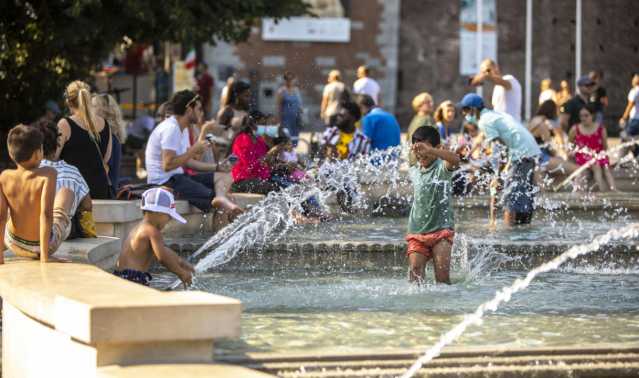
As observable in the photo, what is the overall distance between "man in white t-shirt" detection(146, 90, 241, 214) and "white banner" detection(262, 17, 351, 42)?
25.3m

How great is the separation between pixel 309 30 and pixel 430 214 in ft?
93.5

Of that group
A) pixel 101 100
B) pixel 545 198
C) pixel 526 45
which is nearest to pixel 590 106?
pixel 545 198

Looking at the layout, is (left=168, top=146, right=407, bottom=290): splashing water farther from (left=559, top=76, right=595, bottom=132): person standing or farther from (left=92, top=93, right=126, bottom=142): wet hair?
(left=559, top=76, right=595, bottom=132): person standing

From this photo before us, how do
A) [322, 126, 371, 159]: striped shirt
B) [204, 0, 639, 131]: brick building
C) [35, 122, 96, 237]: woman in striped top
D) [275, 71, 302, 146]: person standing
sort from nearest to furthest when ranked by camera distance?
[35, 122, 96, 237]: woman in striped top < [322, 126, 371, 159]: striped shirt < [275, 71, 302, 146]: person standing < [204, 0, 639, 131]: brick building

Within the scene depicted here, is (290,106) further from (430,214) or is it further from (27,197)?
(27,197)

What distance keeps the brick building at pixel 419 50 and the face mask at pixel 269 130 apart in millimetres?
22132

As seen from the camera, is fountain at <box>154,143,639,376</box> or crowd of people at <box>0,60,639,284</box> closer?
fountain at <box>154,143,639,376</box>

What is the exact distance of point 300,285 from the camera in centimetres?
1004

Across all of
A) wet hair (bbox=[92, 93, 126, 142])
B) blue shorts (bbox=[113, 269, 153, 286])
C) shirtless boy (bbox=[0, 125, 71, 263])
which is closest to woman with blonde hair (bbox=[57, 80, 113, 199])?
wet hair (bbox=[92, 93, 126, 142])

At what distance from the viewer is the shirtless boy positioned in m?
7.79

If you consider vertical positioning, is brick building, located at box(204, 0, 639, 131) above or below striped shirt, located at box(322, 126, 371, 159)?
above

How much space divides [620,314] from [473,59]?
3040cm

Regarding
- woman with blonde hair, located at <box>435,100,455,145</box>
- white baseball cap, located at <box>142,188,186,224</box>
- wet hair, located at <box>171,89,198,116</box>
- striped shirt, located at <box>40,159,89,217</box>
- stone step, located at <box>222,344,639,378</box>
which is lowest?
stone step, located at <box>222,344,639,378</box>

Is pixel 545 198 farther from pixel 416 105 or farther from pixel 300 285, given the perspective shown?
pixel 300 285
